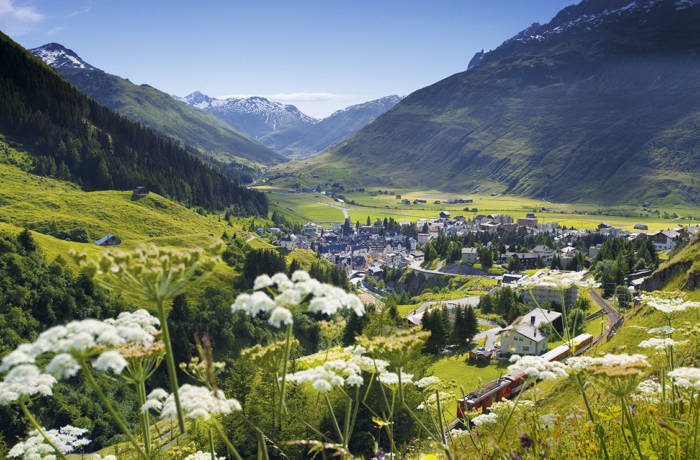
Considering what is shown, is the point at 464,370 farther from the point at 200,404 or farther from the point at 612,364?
the point at 200,404

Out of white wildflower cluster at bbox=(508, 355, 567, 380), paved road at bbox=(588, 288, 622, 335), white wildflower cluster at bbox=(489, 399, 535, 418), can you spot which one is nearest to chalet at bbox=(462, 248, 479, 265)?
paved road at bbox=(588, 288, 622, 335)

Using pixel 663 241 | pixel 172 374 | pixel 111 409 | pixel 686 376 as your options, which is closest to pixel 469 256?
pixel 663 241

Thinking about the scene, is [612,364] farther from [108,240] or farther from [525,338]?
[108,240]

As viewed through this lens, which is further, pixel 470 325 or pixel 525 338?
pixel 470 325

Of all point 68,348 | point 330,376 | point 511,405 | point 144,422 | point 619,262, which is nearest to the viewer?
point 68,348

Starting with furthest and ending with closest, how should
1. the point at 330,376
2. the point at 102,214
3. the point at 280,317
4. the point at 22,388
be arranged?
the point at 102,214 < the point at 330,376 < the point at 22,388 < the point at 280,317

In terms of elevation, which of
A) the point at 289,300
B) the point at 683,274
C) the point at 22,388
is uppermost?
the point at 289,300

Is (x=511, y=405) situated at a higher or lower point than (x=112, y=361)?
lower

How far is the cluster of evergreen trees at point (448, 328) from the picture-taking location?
95.9 m

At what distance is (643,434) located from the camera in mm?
8211

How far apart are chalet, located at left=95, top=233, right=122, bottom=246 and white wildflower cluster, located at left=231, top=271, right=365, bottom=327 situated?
150m

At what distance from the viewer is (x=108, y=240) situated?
476 feet

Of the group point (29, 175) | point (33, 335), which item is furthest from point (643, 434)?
point (29, 175)

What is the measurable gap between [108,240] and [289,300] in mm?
156541
